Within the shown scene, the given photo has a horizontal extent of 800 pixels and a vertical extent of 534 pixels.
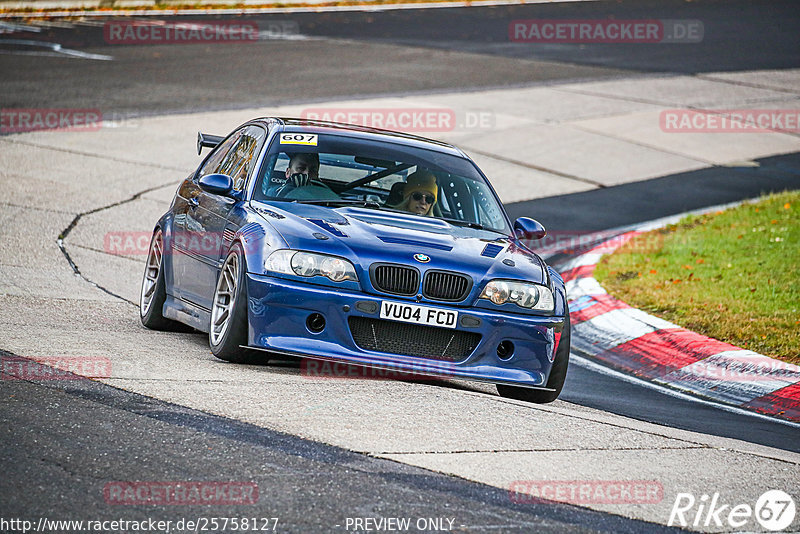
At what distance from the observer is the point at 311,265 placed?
6.66 m

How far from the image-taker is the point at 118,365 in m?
6.49

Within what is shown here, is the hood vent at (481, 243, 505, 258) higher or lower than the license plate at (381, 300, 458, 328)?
higher

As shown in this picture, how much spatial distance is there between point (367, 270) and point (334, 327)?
1.18 ft

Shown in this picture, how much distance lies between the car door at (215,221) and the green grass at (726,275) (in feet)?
12.5

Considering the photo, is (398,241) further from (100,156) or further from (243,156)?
(100,156)

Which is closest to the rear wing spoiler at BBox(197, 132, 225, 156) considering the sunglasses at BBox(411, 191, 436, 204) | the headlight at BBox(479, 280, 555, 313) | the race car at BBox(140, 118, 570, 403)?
the race car at BBox(140, 118, 570, 403)

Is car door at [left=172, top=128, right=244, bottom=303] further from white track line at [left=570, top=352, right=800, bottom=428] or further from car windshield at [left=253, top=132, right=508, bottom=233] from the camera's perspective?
white track line at [left=570, top=352, right=800, bottom=428]

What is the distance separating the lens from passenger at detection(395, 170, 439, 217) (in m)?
7.85

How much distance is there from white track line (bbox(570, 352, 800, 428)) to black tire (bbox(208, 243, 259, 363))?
9.98 ft

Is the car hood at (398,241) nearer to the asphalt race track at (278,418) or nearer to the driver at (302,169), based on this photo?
the driver at (302,169)

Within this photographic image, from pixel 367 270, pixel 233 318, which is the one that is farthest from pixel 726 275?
pixel 233 318

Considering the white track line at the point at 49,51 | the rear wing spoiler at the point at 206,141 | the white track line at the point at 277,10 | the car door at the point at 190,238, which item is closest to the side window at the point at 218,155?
the car door at the point at 190,238

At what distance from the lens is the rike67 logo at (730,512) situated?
16.2ft

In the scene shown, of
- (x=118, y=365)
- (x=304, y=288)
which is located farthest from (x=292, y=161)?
(x=118, y=365)
